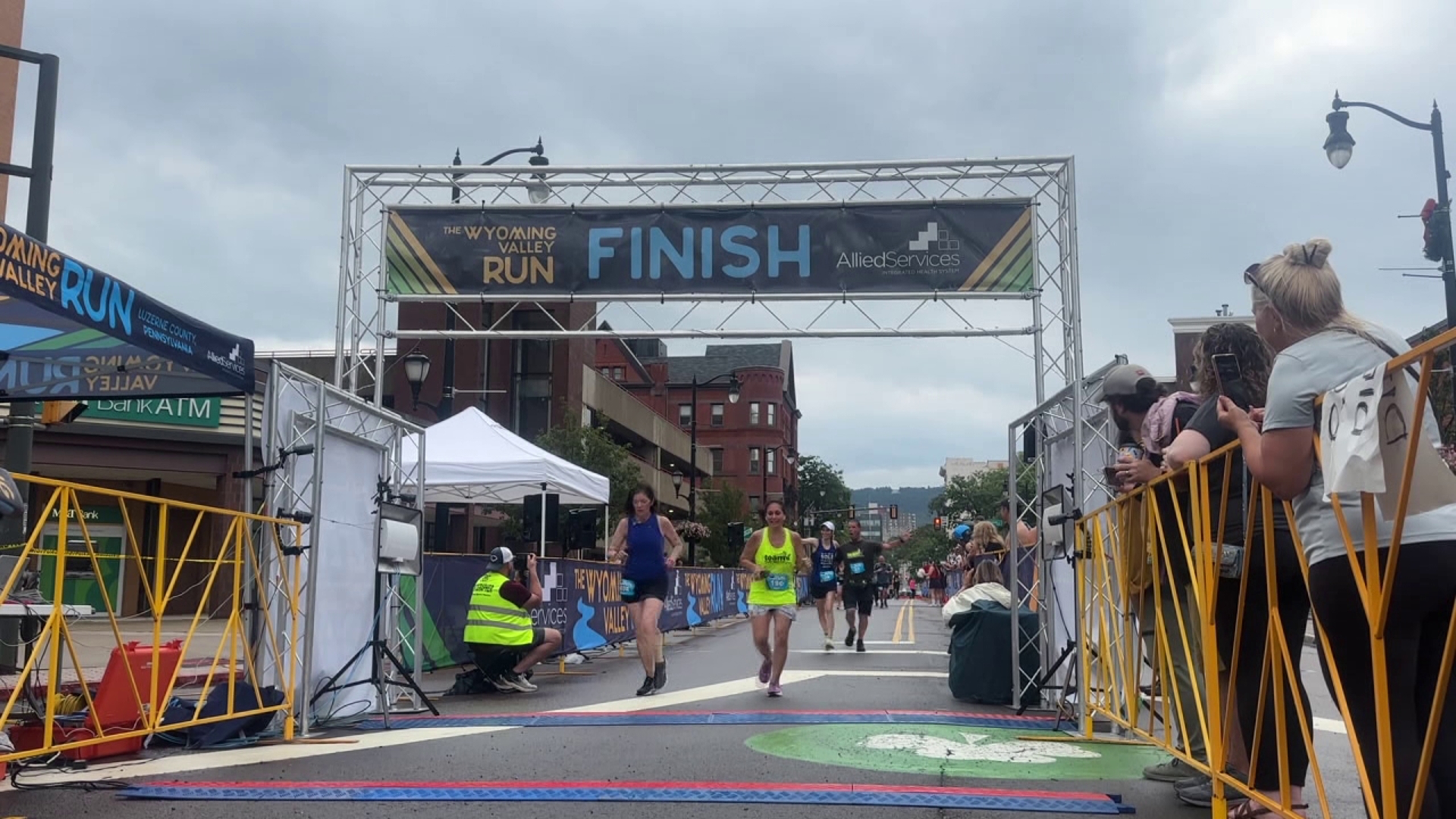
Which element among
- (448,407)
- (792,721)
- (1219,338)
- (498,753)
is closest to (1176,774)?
(1219,338)

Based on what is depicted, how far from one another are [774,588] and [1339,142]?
36.5 feet

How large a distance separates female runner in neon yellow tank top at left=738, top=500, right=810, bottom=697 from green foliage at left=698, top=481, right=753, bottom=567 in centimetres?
3834

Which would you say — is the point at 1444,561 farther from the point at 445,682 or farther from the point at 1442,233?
the point at 1442,233

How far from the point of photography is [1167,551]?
4977mm

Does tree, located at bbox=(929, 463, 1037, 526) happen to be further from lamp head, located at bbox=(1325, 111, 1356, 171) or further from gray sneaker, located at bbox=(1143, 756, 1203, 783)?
gray sneaker, located at bbox=(1143, 756, 1203, 783)

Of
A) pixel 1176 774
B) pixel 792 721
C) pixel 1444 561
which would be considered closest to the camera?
pixel 1444 561

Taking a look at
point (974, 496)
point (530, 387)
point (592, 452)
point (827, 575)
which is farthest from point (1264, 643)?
point (974, 496)

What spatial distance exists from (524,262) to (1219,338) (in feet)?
28.8

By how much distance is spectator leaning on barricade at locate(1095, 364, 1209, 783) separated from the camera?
4.91m

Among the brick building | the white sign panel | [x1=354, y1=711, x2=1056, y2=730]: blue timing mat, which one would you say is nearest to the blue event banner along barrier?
[x1=354, y1=711, x2=1056, y2=730]: blue timing mat

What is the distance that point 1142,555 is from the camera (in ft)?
17.7

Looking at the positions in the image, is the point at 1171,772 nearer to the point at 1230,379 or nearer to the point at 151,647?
the point at 1230,379

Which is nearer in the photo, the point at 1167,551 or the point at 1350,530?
the point at 1350,530

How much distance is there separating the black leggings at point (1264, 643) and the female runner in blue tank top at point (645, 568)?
6.58 m
